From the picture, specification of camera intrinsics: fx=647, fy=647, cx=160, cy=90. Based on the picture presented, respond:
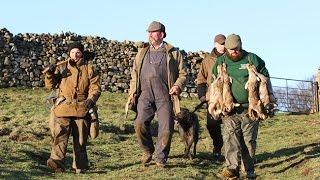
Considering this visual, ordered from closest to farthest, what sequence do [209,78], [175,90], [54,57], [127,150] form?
[175,90]
[209,78]
[127,150]
[54,57]

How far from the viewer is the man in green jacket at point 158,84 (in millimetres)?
10102

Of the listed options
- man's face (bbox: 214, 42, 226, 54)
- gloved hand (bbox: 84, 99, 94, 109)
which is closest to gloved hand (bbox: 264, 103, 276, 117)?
man's face (bbox: 214, 42, 226, 54)

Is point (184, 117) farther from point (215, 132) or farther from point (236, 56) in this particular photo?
point (236, 56)

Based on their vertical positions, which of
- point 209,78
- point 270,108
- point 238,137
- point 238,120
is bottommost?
point 238,137

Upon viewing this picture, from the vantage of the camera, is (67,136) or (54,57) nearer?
(67,136)

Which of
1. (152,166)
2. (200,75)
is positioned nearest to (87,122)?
(152,166)

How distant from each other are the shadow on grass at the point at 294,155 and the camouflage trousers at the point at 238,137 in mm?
1248

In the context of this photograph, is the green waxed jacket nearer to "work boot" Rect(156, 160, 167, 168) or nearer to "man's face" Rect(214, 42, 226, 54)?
"work boot" Rect(156, 160, 167, 168)

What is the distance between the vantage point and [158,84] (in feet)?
33.3

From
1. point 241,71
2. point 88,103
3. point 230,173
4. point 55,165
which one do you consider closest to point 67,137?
point 55,165

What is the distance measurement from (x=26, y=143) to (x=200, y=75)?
440 centimetres

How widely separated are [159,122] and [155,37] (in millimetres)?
1342

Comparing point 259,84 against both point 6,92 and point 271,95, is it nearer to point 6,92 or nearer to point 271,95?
point 271,95

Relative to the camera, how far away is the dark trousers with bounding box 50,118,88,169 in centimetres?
1048
